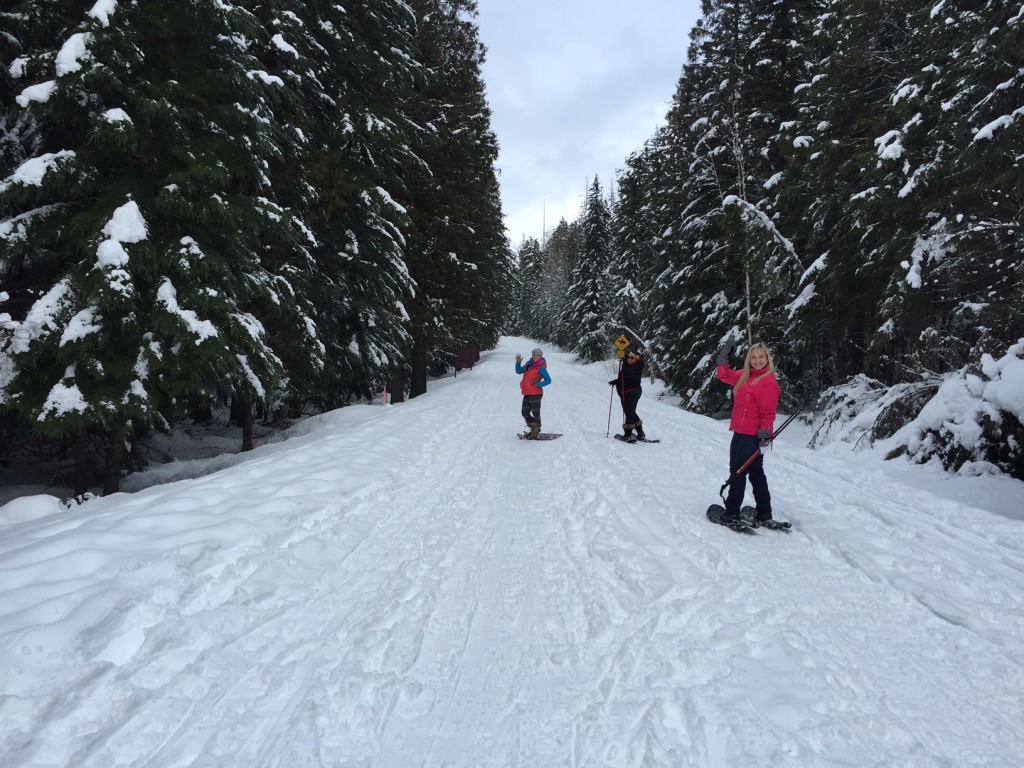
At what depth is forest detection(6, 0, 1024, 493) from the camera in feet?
20.1

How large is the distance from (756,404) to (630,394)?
472 centimetres

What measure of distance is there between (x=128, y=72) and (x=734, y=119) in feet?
46.7

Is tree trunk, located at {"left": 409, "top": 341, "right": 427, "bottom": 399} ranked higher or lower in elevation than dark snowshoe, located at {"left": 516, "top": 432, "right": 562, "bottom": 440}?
higher

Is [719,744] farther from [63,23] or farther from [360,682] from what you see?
[63,23]

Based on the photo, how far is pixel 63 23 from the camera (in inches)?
264

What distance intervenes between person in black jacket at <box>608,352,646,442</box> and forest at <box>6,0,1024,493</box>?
140 inches

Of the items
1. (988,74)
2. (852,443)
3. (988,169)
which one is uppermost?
(988,74)

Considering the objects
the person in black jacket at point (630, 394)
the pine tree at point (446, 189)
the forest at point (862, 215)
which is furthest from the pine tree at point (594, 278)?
the person in black jacket at point (630, 394)

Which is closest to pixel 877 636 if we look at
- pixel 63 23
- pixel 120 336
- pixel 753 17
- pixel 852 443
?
pixel 852 443

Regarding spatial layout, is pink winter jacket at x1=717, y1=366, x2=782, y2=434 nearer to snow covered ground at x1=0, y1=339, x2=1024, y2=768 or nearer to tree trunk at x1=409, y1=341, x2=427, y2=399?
snow covered ground at x1=0, y1=339, x2=1024, y2=768

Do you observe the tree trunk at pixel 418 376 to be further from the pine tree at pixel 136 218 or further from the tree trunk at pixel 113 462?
the tree trunk at pixel 113 462

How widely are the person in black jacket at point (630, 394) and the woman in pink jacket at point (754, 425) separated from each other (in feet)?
14.2

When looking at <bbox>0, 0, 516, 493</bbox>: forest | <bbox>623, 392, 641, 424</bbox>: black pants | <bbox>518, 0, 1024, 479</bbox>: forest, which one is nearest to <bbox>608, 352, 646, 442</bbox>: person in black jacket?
<bbox>623, 392, 641, 424</bbox>: black pants

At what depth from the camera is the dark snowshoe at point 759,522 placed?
5.07 meters
